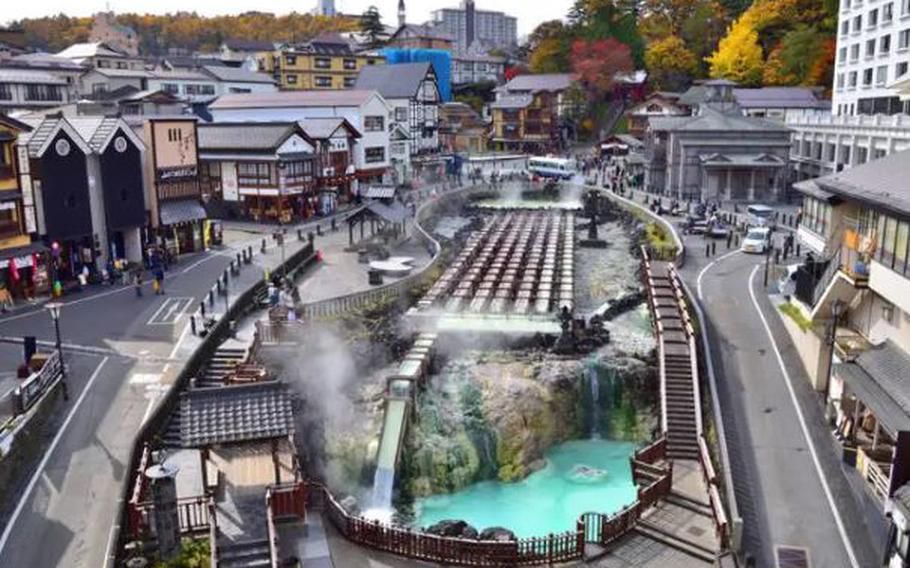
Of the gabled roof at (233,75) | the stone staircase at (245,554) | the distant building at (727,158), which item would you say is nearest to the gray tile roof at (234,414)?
the stone staircase at (245,554)

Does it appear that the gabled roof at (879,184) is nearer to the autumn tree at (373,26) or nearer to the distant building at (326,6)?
the autumn tree at (373,26)

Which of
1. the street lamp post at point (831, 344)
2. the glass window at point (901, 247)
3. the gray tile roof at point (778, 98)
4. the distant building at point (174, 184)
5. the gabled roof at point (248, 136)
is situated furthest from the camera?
the gray tile roof at point (778, 98)

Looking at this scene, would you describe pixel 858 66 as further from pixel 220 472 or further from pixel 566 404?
pixel 220 472

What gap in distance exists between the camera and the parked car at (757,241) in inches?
1735

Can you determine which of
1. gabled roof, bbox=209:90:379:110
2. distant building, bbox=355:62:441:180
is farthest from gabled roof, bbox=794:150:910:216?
distant building, bbox=355:62:441:180

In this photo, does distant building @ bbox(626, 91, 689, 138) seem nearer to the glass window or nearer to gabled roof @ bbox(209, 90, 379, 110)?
gabled roof @ bbox(209, 90, 379, 110)

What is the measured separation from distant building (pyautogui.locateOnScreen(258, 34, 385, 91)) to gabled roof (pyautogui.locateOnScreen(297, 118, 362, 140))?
3444 cm

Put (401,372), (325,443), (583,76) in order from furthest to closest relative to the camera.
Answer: (583,76) < (401,372) < (325,443)

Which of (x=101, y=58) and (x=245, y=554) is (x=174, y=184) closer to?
(x=245, y=554)

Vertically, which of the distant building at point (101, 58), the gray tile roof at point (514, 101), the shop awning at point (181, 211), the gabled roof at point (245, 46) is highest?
the gabled roof at point (245, 46)

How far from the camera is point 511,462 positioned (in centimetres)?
2723

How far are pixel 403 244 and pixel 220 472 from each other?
32257mm

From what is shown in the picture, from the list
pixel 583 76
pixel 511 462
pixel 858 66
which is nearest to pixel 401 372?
pixel 511 462

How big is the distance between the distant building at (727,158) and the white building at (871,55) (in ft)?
23.6
